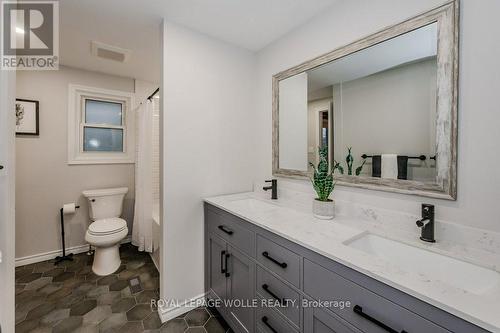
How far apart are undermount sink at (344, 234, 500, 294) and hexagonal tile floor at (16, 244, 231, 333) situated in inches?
48.9

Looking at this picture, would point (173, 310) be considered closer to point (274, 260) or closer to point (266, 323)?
point (266, 323)

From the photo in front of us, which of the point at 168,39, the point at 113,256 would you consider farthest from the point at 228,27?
the point at 113,256

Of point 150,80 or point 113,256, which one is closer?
point 113,256

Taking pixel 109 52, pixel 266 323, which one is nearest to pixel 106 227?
pixel 109 52

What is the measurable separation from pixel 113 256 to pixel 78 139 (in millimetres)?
1541

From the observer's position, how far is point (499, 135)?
0.88 metres

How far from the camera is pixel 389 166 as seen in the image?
4.03 ft

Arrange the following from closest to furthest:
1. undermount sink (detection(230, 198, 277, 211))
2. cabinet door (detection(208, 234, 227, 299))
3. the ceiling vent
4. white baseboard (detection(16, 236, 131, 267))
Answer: cabinet door (detection(208, 234, 227, 299)) < undermount sink (detection(230, 198, 277, 211)) < the ceiling vent < white baseboard (detection(16, 236, 131, 267))

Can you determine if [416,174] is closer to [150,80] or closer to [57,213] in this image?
[150,80]

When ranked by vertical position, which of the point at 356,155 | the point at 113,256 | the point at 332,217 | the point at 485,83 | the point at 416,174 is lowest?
the point at 113,256
